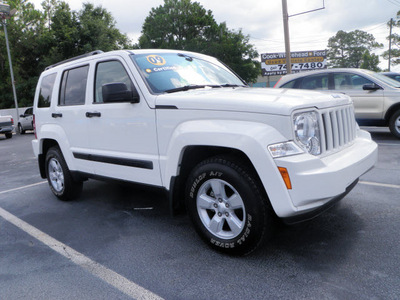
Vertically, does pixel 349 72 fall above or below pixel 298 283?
above

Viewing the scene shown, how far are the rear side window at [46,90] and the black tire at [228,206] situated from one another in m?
2.99

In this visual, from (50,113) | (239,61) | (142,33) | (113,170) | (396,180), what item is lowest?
(396,180)

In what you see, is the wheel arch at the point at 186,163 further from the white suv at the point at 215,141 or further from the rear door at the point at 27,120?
the rear door at the point at 27,120

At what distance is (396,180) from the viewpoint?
16.3 feet

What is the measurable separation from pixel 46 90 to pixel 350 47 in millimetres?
106289

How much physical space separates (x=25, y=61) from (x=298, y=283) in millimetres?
40123

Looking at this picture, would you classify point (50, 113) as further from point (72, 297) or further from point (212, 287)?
point (212, 287)

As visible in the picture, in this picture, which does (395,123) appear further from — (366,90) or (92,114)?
(92,114)

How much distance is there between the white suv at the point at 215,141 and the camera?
259cm

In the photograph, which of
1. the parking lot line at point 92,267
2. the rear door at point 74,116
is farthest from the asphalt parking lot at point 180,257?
the rear door at point 74,116

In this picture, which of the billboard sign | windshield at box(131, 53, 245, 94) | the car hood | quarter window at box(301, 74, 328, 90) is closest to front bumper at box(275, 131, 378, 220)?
the car hood

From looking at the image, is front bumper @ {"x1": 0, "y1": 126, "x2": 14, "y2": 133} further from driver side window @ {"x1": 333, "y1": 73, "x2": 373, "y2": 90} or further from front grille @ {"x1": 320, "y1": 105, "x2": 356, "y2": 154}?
front grille @ {"x1": 320, "y1": 105, "x2": 356, "y2": 154}

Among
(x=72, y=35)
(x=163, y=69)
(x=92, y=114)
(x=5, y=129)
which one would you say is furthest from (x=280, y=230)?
(x=72, y=35)

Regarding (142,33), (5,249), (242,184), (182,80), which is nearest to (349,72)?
(182,80)
